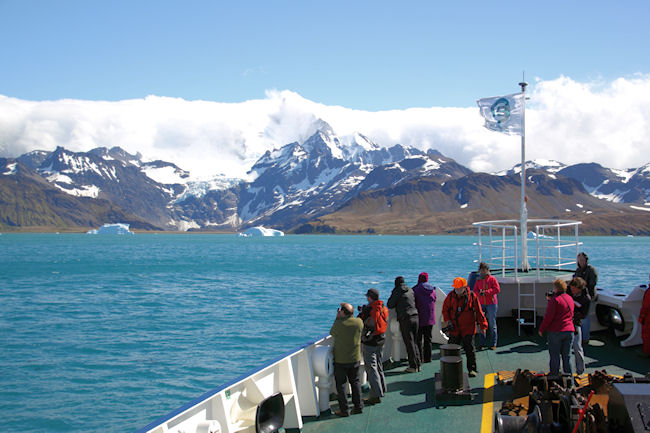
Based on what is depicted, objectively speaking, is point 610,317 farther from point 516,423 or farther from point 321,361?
point 321,361

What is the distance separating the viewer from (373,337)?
1006 cm

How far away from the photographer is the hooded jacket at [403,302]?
11.5 metres

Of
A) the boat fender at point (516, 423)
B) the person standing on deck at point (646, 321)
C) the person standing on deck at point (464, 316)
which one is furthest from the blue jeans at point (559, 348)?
the boat fender at point (516, 423)

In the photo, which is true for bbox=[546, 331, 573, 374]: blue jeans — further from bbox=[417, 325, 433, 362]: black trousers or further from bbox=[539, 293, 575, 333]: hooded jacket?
bbox=[417, 325, 433, 362]: black trousers

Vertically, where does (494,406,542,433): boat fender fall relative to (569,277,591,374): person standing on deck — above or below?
below

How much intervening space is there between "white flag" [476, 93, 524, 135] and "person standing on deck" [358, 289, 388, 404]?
29.5ft

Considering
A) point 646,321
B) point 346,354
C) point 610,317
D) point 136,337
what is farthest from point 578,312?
point 136,337

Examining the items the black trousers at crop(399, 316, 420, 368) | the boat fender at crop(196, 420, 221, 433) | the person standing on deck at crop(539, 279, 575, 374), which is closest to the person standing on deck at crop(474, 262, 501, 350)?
the black trousers at crop(399, 316, 420, 368)

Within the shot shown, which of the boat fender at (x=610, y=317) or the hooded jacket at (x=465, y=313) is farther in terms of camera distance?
the boat fender at (x=610, y=317)

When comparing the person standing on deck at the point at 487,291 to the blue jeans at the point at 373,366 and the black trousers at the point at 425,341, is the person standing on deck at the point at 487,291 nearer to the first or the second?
the black trousers at the point at 425,341

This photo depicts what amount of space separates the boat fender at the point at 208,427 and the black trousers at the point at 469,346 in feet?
18.4

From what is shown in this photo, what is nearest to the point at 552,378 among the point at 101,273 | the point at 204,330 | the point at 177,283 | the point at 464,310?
the point at 464,310

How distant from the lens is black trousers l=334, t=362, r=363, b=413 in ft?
31.5

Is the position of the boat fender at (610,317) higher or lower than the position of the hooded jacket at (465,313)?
lower
